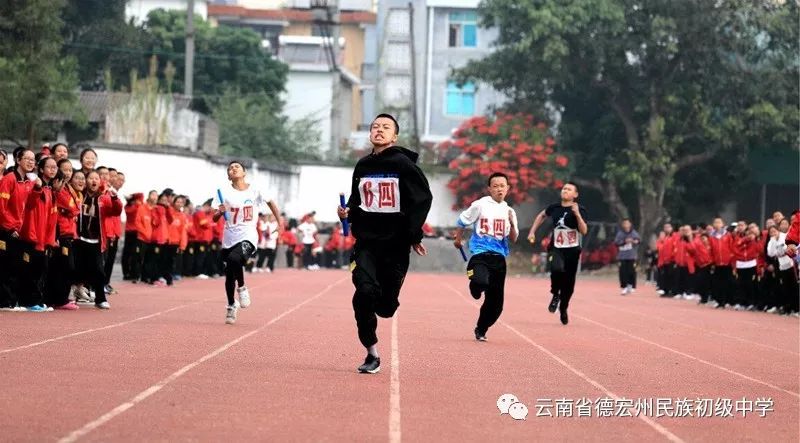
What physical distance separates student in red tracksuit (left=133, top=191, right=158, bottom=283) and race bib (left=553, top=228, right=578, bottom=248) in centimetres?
1065

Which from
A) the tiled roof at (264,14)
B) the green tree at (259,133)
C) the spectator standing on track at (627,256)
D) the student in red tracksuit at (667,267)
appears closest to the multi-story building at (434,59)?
the green tree at (259,133)

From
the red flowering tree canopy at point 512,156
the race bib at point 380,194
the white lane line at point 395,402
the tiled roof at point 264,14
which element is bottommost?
the white lane line at point 395,402

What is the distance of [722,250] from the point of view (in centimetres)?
3238

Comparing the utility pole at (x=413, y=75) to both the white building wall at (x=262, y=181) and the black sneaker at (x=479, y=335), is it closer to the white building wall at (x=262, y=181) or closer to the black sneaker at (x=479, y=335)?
the white building wall at (x=262, y=181)

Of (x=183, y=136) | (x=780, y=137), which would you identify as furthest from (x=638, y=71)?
(x=183, y=136)

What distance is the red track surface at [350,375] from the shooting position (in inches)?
356

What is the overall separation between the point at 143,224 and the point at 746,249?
1207 cm

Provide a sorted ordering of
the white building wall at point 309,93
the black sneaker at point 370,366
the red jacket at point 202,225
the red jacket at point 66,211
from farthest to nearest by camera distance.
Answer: the white building wall at point 309,93
the red jacket at point 202,225
the red jacket at point 66,211
the black sneaker at point 370,366

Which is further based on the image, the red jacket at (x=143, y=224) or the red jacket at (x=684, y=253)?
the red jacket at (x=684, y=253)

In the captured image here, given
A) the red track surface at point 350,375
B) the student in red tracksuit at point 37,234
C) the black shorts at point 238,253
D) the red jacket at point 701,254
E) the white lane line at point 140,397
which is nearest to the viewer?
the white lane line at point 140,397

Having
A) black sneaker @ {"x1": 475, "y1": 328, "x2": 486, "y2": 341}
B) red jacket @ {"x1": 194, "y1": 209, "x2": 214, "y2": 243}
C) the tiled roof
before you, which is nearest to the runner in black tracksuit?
black sneaker @ {"x1": 475, "y1": 328, "x2": 486, "y2": 341}

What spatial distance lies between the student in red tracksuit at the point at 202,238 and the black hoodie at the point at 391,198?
2196cm

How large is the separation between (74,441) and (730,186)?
48.9 meters

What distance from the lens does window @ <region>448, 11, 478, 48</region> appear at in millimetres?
66125
